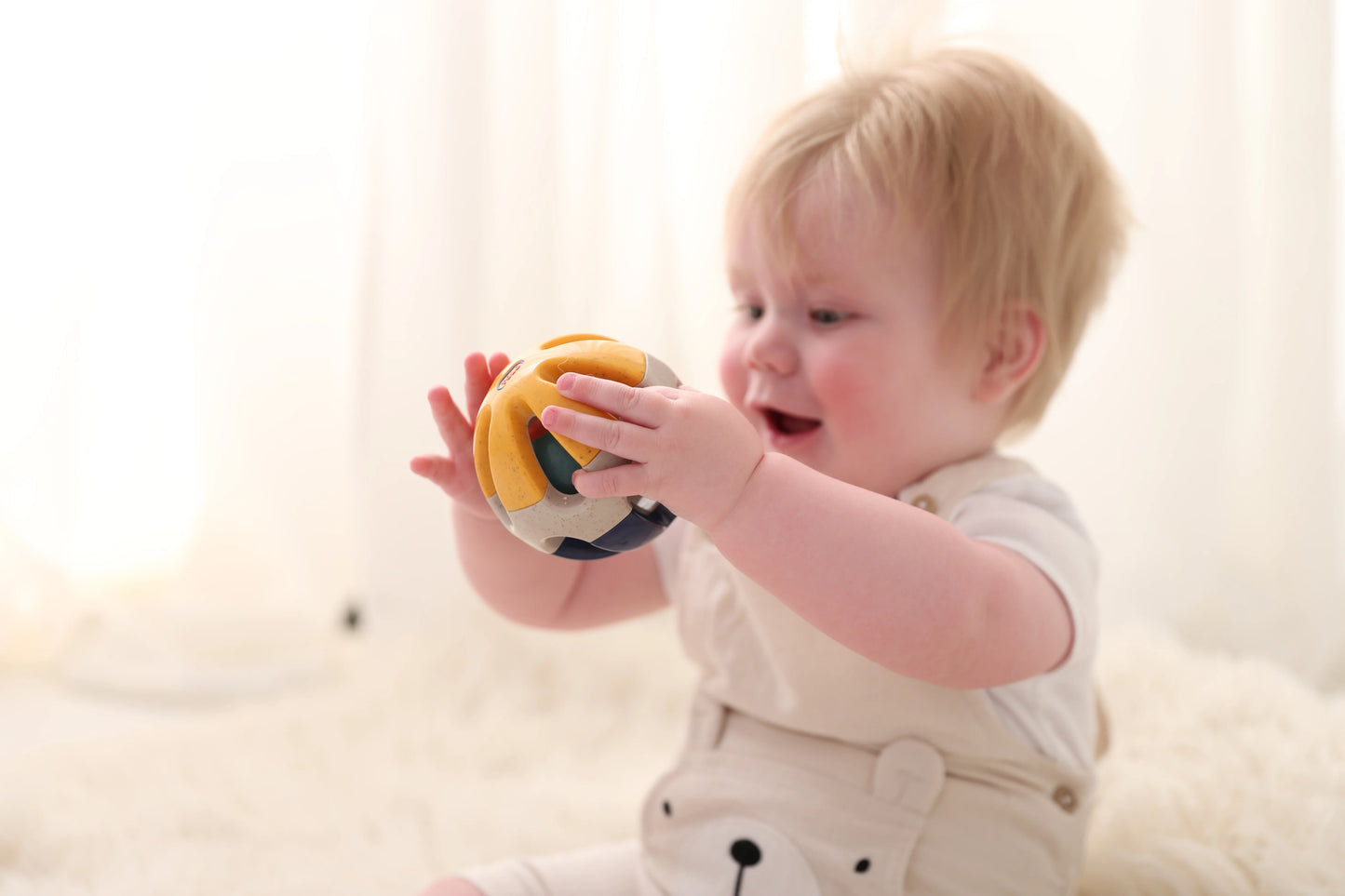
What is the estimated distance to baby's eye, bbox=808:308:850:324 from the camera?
2.77ft

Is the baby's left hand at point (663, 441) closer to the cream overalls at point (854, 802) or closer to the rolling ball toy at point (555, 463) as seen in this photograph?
the rolling ball toy at point (555, 463)

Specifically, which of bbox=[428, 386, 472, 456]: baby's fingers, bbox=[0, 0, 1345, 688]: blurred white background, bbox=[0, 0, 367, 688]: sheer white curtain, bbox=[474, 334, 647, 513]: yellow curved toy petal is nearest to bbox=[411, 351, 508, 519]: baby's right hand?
bbox=[428, 386, 472, 456]: baby's fingers

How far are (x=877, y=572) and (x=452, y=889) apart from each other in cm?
38

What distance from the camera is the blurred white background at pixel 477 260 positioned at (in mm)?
1395

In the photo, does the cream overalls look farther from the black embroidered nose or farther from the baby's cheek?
the baby's cheek

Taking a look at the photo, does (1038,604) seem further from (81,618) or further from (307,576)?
(81,618)

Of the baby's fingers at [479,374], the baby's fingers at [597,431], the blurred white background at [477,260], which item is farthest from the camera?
the blurred white background at [477,260]

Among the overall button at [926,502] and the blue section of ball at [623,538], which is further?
the overall button at [926,502]

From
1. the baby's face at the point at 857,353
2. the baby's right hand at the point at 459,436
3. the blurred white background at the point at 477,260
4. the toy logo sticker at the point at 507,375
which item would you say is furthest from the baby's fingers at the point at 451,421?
the blurred white background at the point at 477,260

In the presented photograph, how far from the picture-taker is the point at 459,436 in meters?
0.81

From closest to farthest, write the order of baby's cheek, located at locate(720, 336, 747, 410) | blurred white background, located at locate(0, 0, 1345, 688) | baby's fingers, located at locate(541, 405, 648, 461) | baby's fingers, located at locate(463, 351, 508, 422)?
baby's fingers, located at locate(541, 405, 648, 461) < baby's fingers, located at locate(463, 351, 508, 422) < baby's cheek, located at locate(720, 336, 747, 410) < blurred white background, located at locate(0, 0, 1345, 688)

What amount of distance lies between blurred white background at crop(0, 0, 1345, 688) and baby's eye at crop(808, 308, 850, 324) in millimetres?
540

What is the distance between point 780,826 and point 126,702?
98 cm

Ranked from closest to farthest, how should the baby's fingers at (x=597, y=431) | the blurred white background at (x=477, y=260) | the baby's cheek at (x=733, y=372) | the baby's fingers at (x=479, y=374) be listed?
1. the baby's fingers at (x=597, y=431)
2. the baby's fingers at (x=479, y=374)
3. the baby's cheek at (x=733, y=372)
4. the blurred white background at (x=477, y=260)
